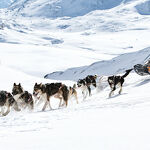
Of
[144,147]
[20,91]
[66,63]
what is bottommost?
[144,147]

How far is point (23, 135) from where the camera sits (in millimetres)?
6559

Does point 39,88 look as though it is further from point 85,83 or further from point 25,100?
point 85,83

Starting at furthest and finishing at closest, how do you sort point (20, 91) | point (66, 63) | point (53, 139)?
point (66, 63) → point (20, 91) → point (53, 139)

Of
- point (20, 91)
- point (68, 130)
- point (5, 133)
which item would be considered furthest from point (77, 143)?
point (20, 91)

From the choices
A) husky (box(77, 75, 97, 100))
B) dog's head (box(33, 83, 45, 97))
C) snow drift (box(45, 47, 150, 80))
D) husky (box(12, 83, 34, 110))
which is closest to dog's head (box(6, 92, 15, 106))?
husky (box(12, 83, 34, 110))

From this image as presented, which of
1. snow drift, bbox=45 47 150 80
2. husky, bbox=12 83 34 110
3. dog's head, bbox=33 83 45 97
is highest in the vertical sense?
snow drift, bbox=45 47 150 80

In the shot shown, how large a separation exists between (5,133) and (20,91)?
6.58 m

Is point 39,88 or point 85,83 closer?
point 39,88

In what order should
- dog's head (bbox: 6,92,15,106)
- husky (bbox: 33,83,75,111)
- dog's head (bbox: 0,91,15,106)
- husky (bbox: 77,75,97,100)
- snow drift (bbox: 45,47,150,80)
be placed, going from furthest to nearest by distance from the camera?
1. snow drift (bbox: 45,47,150,80)
2. husky (bbox: 77,75,97,100)
3. husky (bbox: 33,83,75,111)
4. dog's head (bbox: 6,92,15,106)
5. dog's head (bbox: 0,91,15,106)

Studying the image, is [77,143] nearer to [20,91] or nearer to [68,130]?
[68,130]

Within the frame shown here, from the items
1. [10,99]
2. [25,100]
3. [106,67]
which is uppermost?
[106,67]

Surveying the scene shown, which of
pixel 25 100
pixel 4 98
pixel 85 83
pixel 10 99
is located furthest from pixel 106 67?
pixel 4 98

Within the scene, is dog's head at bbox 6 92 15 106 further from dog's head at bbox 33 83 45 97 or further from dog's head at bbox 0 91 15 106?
dog's head at bbox 33 83 45 97

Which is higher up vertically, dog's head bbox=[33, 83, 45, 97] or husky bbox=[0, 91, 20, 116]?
dog's head bbox=[33, 83, 45, 97]
